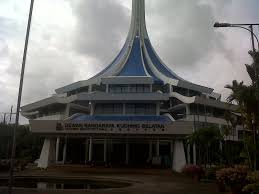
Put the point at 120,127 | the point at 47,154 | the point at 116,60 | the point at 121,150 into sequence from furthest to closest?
1. the point at 116,60
2. the point at 121,150
3. the point at 47,154
4. the point at 120,127

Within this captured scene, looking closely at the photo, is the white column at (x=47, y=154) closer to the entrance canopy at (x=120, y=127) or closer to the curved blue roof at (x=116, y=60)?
the entrance canopy at (x=120, y=127)

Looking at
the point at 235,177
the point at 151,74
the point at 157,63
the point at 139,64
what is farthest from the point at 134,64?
the point at 235,177

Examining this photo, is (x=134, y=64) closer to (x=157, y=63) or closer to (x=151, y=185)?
(x=157, y=63)

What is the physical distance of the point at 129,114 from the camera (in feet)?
158

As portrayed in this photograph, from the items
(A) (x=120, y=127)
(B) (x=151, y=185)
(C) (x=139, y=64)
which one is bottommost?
(B) (x=151, y=185)

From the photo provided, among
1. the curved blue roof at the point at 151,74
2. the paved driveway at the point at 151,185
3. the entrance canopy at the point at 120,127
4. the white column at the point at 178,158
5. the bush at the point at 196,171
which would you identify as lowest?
the paved driveway at the point at 151,185

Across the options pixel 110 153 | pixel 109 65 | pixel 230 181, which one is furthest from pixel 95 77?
pixel 230 181

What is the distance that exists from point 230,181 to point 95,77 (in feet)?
134

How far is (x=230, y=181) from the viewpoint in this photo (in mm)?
15633

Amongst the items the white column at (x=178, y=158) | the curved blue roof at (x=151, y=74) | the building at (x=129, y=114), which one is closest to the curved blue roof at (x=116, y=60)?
the building at (x=129, y=114)

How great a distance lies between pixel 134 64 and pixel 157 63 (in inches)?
172

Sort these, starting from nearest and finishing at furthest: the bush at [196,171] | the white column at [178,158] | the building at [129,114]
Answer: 1. the bush at [196,171]
2. the building at [129,114]
3. the white column at [178,158]

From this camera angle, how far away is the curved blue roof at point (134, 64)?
53.6 metres

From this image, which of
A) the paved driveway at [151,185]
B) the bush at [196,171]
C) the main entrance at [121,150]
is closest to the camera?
the paved driveway at [151,185]
